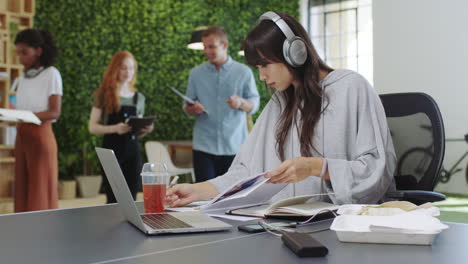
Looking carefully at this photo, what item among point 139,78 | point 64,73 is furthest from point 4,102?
point 139,78

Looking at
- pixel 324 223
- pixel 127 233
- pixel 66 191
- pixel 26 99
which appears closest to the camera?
pixel 127 233

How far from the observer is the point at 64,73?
6461mm

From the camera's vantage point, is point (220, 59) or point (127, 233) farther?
point (220, 59)

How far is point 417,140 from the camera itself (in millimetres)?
1905

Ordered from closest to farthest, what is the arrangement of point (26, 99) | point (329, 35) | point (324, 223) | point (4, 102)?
point (324, 223) < point (26, 99) < point (4, 102) < point (329, 35)

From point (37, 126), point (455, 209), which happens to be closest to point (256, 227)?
point (37, 126)

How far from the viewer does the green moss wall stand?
646 cm

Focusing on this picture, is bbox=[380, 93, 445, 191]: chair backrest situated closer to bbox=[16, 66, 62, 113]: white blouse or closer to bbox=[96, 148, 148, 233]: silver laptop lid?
bbox=[96, 148, 148, 233]: silver laptop lid

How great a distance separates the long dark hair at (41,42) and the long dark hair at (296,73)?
236 centimetres

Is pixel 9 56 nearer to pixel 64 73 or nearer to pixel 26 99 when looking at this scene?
pixel 64 73

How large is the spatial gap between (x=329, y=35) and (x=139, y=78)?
10.3ft

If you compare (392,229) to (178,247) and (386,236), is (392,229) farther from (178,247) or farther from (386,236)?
(178,247)

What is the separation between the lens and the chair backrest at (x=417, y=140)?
6.07 feet

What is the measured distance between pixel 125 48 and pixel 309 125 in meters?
5.43
